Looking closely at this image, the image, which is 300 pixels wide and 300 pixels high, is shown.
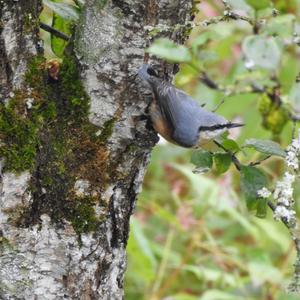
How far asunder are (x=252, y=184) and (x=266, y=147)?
0.08 meters

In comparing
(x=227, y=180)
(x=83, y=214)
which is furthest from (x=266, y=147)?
(x=227, y=180)

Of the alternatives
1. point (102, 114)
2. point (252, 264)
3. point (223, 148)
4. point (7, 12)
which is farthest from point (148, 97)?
point (252, 264)

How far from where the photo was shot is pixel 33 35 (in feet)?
4.69

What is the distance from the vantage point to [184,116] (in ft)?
5.38

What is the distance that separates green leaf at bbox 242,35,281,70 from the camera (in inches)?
43.5

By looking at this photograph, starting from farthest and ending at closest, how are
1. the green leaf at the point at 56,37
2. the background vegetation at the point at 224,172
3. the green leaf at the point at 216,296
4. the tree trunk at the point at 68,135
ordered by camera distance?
the green leaf at the point at 216,296, the green leaf at the point at 56,37, the tree trunk at the point at 68,135, the background vegetation at the point at 224,172

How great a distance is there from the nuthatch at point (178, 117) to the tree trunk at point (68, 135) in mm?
28

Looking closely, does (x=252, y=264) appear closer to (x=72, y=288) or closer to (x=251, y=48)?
(x=72, y=288)

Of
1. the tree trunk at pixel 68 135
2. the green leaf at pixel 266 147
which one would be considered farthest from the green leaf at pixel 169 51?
the green leaf at pixel 266 147

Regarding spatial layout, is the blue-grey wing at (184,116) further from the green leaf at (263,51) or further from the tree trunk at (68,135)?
the green leaf at (263,51)

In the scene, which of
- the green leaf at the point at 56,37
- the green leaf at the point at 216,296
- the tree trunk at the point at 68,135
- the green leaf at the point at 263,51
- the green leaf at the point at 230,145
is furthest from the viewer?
the green leaf at the point at 216,296

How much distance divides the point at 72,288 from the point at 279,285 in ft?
4.63

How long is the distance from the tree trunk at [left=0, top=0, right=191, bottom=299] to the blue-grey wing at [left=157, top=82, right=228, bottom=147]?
10cm

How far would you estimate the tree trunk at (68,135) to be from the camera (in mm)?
1414
